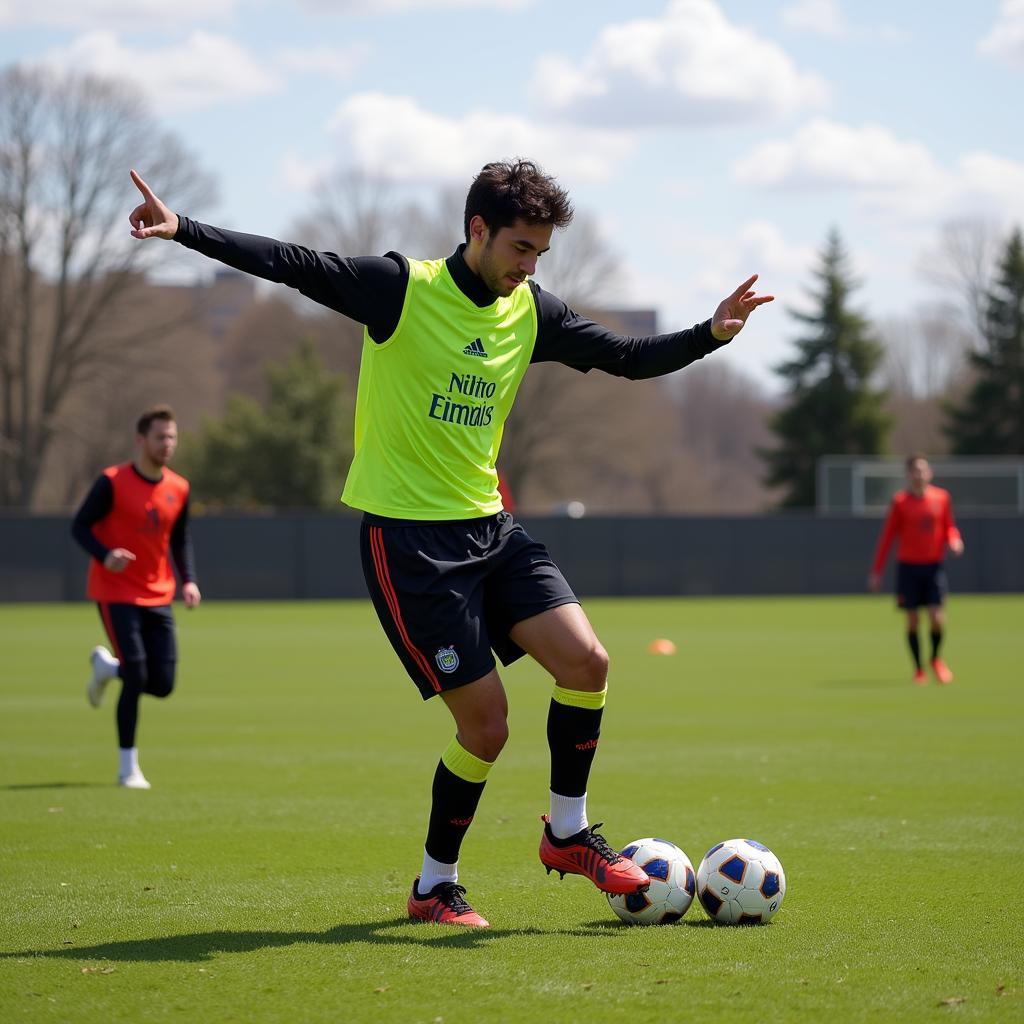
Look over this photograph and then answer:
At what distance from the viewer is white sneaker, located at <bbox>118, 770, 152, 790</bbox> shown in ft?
32.0

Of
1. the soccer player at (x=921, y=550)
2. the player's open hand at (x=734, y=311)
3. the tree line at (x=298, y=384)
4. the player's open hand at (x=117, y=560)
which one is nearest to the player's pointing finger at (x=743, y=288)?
the player's open hand at (x=734, y=311)

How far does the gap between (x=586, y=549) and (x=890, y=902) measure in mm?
32562

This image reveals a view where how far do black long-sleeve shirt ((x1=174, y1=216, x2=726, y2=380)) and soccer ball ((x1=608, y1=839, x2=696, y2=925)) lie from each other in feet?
5.93

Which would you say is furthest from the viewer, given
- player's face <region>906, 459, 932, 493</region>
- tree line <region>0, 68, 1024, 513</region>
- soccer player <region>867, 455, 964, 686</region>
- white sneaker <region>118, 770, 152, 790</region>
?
tree line <region>0, 68, 1024, 513</region>

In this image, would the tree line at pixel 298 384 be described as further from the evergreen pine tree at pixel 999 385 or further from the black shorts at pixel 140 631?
the black shorts at pixel 140 631

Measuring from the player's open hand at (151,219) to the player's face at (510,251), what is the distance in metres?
1.06

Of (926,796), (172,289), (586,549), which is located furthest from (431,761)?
(172,289)

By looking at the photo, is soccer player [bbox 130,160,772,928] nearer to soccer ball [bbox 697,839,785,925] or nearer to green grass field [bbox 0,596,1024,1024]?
soccer ball [bbox 697,839,785,925]

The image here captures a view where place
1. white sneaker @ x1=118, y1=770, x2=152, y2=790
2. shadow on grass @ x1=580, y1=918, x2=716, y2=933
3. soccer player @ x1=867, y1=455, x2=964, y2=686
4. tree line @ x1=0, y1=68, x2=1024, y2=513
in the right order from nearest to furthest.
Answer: shadow on grass @ x1=580, y1=918, x2=716, y2=933, white sneaker @ x1=118, y1=770, x2=152, y2=790, soccer player @ x1=867, y1=455, x2=964, y2=686, tree line @ x1=0, y1=68, x2=1024, y2=513

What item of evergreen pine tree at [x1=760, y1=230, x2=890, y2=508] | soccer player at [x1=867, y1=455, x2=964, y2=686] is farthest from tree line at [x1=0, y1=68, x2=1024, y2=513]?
soccer player at [x1=867, y1=455, x2=964, y2=686]

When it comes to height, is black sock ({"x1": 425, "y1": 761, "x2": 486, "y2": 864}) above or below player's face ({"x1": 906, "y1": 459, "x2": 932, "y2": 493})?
below

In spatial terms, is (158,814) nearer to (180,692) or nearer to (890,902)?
(890,902)

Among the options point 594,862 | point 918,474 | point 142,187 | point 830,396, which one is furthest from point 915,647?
point 830,396

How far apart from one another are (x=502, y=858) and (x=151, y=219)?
133 inches
